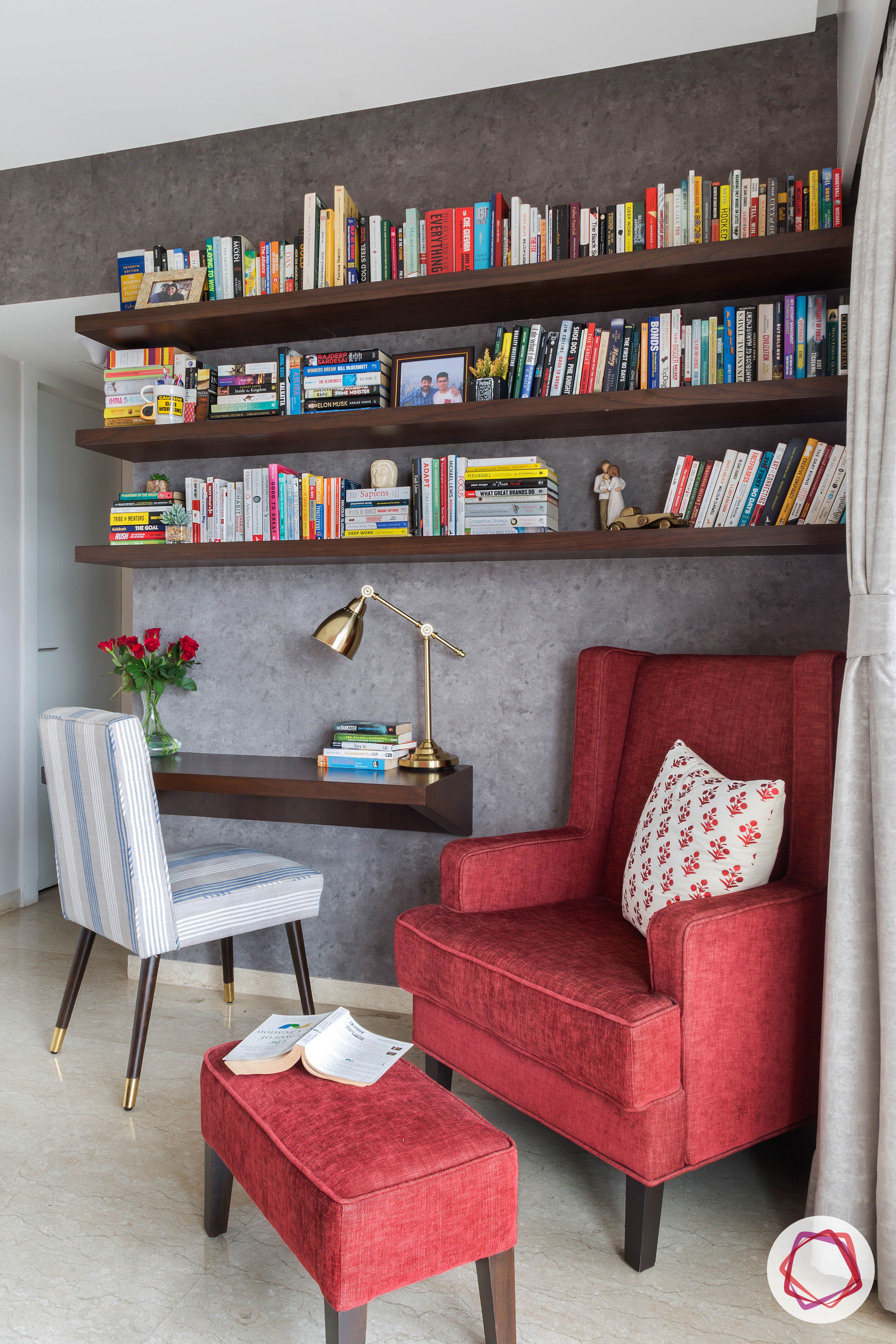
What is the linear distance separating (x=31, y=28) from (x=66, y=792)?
1971 millimetres

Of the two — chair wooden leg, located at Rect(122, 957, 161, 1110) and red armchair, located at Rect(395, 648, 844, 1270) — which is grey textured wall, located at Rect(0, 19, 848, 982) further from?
chair wooden leg, located at Rect(122, 957, 161, 1110)

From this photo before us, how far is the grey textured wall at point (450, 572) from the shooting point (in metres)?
2.46

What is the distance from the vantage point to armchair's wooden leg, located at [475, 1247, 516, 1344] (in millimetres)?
1346

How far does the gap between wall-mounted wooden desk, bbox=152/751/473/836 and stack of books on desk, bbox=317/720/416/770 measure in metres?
0.03

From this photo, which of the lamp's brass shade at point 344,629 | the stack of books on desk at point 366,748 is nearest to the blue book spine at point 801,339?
the lamp's brass shade at point 344,629

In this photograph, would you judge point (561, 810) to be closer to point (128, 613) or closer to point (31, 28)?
point (31, 28)

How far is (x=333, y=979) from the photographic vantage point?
2.91 metres

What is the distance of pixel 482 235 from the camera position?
2525 millimetres

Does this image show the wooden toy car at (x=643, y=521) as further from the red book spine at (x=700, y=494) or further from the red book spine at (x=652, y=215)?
the red book spine at (x=652, y=215)

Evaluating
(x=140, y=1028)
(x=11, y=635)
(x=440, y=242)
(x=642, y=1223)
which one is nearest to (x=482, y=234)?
(x=440, y=242)

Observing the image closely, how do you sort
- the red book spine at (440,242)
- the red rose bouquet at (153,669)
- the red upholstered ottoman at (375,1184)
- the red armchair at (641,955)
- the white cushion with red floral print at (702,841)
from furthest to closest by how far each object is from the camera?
1. the red rose bouquet at (153,669)
2. the red book spine at (440,242)
3. the white cushion with red floral print at (702,841)
4. the red armchair at (641,955)
5. the red upholstered ottoman at (375,1184)

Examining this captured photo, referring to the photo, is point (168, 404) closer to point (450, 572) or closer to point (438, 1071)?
point (450, 572)

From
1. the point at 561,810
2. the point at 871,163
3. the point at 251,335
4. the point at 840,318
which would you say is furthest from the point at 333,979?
the point at 871,163

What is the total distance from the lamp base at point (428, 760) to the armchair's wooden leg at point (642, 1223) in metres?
1.21
